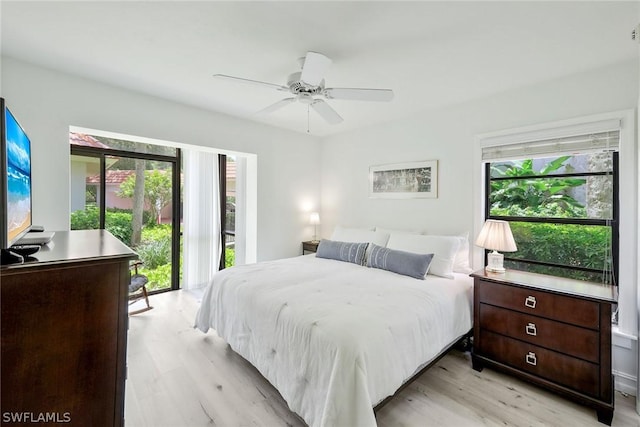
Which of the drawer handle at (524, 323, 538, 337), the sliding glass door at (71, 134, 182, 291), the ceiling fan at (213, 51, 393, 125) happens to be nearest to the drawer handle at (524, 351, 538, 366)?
the drawer handle at (524, 323, 538, 337)

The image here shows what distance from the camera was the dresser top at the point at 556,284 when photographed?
6.31ft

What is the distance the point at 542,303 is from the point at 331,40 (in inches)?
95.0

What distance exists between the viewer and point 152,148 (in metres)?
4.01

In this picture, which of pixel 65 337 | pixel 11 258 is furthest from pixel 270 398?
pixel 11 258

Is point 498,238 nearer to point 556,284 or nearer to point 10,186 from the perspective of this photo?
point 556,284

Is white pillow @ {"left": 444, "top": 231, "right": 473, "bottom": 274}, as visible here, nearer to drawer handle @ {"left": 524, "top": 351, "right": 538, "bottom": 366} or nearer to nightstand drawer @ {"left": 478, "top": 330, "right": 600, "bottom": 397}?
nightstand drawer @ {"left": 478, "top": 330, "right": 600, "bottom": 397}

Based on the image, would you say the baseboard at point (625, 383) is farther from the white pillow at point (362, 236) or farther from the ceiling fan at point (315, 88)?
the ceiling fan at point (315, 88)

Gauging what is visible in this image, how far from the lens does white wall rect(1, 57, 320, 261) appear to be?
7.69 feet

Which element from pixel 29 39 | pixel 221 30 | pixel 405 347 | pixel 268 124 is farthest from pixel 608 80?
pixel 29 39

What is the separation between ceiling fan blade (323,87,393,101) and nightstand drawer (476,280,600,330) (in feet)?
5.63

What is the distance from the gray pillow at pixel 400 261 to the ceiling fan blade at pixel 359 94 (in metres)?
1.46

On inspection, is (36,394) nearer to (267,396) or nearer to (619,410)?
(267,396)

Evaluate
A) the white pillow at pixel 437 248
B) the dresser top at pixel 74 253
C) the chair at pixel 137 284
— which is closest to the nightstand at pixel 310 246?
the white pillow at pixel 437 248

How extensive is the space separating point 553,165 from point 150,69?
3.71 meters
